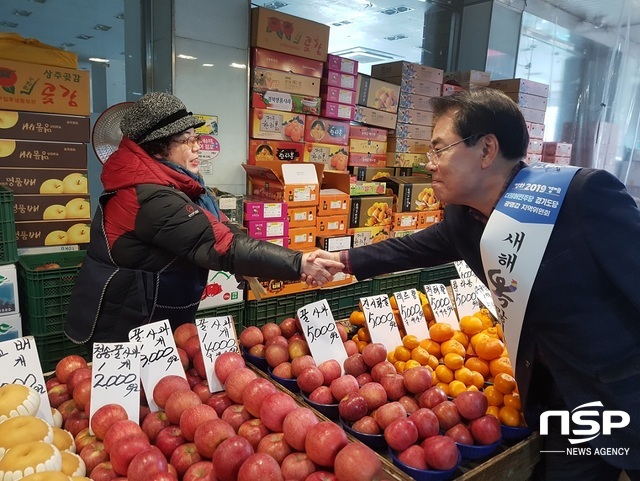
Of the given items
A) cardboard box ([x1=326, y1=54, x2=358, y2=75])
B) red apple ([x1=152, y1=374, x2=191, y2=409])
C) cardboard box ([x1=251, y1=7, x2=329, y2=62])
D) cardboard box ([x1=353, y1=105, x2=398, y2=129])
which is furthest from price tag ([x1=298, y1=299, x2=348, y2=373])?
cardboard box ([x1=353, y1=105, x2=398, y2=129])

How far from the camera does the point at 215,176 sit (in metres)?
3.60

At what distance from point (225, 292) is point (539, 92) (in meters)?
4.54

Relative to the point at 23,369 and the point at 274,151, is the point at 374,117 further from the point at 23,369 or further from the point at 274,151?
the point at 23,369

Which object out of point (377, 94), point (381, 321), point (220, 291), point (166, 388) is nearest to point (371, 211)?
point (377, 94)

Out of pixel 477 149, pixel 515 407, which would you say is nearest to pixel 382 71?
pixel 477 149

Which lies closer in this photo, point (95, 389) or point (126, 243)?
point (95, 389)

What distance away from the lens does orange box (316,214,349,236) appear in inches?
140

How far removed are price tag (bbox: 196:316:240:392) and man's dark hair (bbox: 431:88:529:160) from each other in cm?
98

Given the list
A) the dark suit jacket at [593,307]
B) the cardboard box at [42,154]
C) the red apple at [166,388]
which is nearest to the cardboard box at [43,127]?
the cardboard box at [42,154]

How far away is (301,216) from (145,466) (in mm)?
2491

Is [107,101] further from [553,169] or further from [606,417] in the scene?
[606,417]

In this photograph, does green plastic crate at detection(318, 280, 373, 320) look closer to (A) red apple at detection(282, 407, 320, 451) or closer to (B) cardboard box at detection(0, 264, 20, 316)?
(B) cardboard box at detection(0, 264, 20, 316)

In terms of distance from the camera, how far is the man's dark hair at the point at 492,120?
1.48 meters

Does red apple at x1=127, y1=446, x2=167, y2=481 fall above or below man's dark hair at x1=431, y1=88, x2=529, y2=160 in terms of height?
below
